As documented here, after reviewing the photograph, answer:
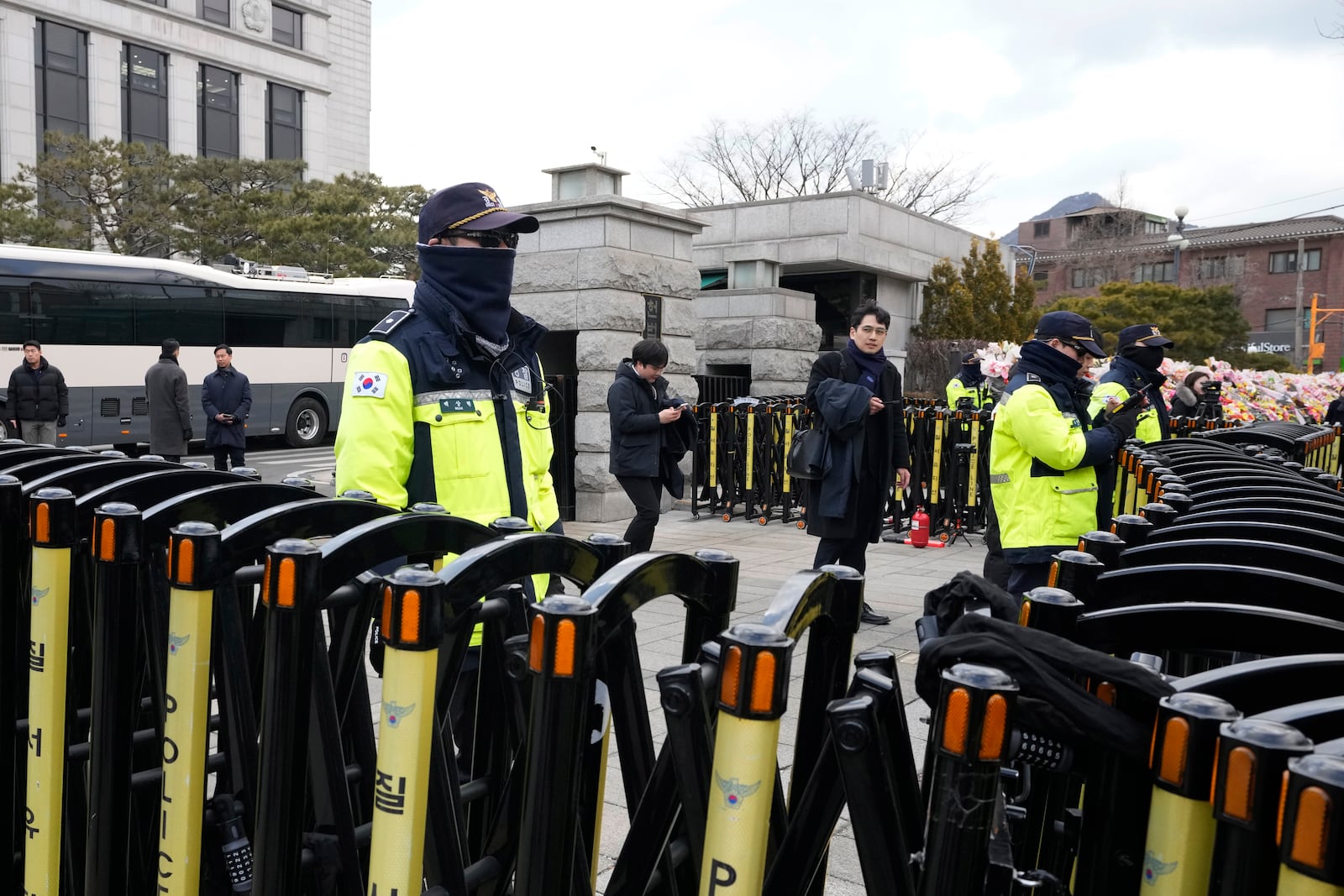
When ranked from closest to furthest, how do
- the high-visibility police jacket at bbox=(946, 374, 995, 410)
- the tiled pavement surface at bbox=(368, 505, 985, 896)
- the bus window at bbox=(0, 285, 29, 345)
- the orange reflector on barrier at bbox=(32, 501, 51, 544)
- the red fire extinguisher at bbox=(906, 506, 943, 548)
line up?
the orange reflector on barrier at bbox=(32, 501, 51, 544)
the tiled pavement surface at bbox=(368, 505, 985, 896)
the red fire extinguisher at bbox=(906, 506, 943, 548)
the high-visibility police jacket at bbox=(946, 374, 995, 410)
the bus window at bbox=(0, 285, 29, 345)

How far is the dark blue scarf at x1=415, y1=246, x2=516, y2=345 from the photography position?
10.1ft

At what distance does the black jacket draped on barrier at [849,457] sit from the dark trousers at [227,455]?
9.69 metres

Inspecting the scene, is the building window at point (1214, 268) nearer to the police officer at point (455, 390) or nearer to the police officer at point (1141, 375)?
the police officer at point (1141, 375)

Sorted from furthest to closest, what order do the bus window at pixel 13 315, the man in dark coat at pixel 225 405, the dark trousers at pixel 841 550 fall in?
the bus window at pixel 13 315 → the man in dark coat at pixel 225 405 → the dark trousers at pixel 841 550

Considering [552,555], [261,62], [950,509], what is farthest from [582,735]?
[261,62]

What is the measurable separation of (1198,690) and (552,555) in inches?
41.1

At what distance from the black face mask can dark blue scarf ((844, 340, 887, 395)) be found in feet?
5.63

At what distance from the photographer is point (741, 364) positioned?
15438 mm

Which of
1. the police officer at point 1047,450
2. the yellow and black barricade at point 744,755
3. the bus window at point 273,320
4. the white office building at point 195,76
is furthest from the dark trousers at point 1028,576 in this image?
the white office building at point 195,76

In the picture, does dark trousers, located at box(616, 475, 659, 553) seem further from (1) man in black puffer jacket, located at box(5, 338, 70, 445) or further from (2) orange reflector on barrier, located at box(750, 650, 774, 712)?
(1) man in black puffer jacket, located at box(5, 338, 70, 445)

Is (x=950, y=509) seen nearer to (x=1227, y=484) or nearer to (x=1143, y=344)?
(x=1143, y=344)

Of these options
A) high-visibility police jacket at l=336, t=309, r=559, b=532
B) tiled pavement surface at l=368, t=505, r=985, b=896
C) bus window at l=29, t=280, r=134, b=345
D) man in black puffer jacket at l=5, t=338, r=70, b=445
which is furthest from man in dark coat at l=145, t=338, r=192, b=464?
high-visibility police jacket at l=336, t=309, r=559, b=532

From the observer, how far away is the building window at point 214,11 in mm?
41656

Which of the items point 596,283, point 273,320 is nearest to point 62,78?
point 273,320
